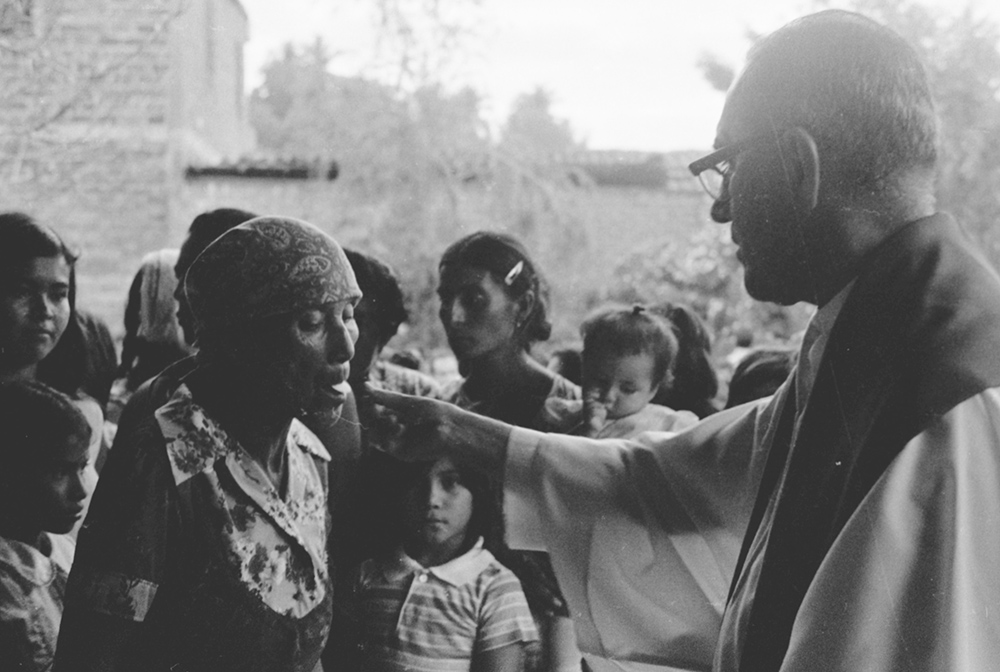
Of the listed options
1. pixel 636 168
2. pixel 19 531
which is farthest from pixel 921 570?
pixel 636 168

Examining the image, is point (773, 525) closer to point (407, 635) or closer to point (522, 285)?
point (407, 635)

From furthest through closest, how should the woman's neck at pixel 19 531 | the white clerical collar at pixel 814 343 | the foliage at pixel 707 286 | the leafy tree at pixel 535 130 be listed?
1. the leafy tree at pixel 535 130
2. the foliage at pixel 707 286
3. the woman's neck at pixel 19 531
4. the white clerical collar at pixel 814 343

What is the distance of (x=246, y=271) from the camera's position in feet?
7.00

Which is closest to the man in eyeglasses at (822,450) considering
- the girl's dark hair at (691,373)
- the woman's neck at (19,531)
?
the woman's neck at (19,531)

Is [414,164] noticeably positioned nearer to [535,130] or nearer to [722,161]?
[535,130]

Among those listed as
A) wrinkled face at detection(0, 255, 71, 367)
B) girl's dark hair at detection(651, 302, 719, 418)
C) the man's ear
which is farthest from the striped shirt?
girl's dark hair at detection(651, 302, 719, 418)

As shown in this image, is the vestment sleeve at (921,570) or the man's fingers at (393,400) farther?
the man's fingers at (393,400)

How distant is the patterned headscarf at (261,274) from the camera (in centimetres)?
214

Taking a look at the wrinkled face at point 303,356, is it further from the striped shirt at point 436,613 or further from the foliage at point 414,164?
the foliage at point 414,164

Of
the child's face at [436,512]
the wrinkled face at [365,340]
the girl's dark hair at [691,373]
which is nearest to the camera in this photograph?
the child's face at [436,512]

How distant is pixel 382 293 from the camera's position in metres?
3.74

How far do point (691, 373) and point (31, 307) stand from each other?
112 inches

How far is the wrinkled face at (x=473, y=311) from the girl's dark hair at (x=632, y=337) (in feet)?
1.16

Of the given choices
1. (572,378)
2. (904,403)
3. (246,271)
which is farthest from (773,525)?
(572,378)
